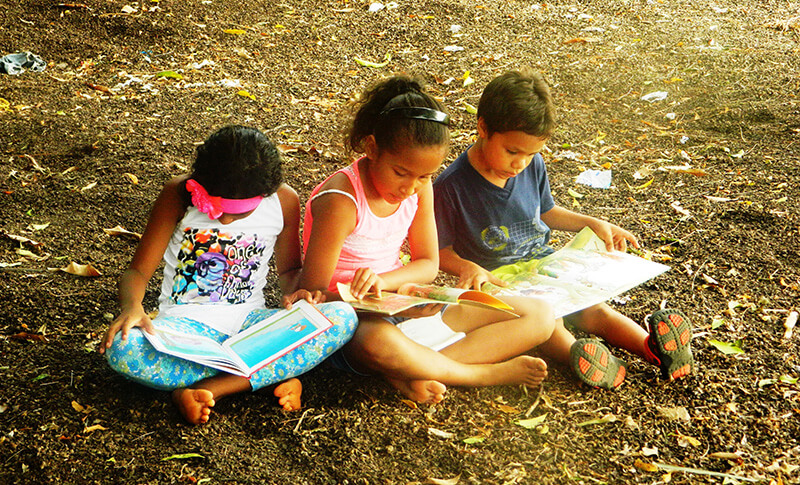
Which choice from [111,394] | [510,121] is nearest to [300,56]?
[510,121]

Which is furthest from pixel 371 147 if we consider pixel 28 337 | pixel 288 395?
pixel 28 337

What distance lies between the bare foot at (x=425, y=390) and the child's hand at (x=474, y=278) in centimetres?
44

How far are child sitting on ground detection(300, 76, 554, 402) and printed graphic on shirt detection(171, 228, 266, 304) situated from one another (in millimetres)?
266

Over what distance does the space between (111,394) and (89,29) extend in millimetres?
5321

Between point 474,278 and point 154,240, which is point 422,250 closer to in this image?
point 474,278

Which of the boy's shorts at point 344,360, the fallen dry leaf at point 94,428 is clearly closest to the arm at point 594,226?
the boy's shorts at point 344,360

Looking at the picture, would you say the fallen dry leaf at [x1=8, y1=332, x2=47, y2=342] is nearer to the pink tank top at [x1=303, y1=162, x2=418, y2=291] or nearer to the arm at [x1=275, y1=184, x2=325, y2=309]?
the arm at [x1=275, y1=184, x2=325, y2=309]

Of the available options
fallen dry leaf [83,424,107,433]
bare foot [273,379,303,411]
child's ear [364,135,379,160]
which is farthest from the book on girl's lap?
child's ear [364,135,379,160]

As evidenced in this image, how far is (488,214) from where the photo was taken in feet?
10.7

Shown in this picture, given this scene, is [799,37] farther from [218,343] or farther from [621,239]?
[218,343]

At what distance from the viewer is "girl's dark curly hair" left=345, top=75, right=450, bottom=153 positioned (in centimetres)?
274

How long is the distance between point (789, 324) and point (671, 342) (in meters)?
0.83

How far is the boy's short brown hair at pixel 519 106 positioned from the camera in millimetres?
3006

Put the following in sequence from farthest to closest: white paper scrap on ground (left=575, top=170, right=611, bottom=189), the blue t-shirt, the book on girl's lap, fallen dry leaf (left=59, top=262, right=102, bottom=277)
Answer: white paper scrap on ground (left=575, top=170, right=611, bottom=189) < fallen dry leaf (left=59, top=262, right=102, bottom=277) < the blue t-shirt < the book on girl's lap
